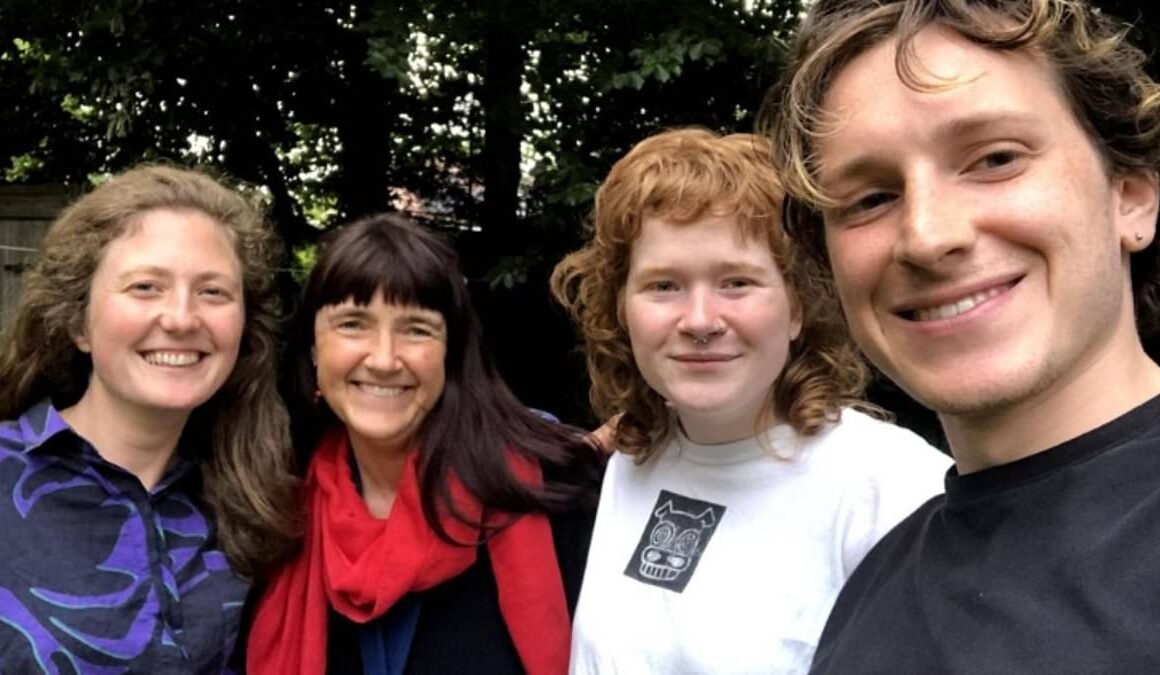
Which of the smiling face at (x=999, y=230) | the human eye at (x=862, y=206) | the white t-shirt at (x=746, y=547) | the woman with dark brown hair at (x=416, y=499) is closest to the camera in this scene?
the smiling face at (x=999, y=230)

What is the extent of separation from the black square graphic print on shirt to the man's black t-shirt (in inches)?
20.7

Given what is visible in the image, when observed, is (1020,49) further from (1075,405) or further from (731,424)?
(731,424)

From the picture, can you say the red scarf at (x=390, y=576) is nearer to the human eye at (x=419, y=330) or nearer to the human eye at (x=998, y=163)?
the human eye at (x=419, y=330)

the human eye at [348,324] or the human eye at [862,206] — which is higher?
the human eye at [862,206]

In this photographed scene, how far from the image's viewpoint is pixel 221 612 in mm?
2213

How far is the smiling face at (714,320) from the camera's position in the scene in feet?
6.19

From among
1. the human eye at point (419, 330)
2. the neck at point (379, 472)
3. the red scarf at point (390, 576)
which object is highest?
the human eye at point (419, 330)

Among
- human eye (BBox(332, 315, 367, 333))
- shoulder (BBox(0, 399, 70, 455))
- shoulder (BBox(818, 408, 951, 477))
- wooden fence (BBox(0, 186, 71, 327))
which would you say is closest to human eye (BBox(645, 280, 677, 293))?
shoulder (BBox(818, 408, 951, 477))

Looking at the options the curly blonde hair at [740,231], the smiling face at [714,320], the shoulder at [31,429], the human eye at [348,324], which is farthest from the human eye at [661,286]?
the shoulder at [31,429]

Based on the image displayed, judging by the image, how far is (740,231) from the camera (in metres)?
1.89

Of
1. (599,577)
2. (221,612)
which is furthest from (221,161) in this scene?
(599,577)

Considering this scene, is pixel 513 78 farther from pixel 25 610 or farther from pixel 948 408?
pixel 948 408

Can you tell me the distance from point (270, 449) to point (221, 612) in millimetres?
394

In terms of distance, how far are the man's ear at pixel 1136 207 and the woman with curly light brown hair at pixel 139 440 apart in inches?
69.1
